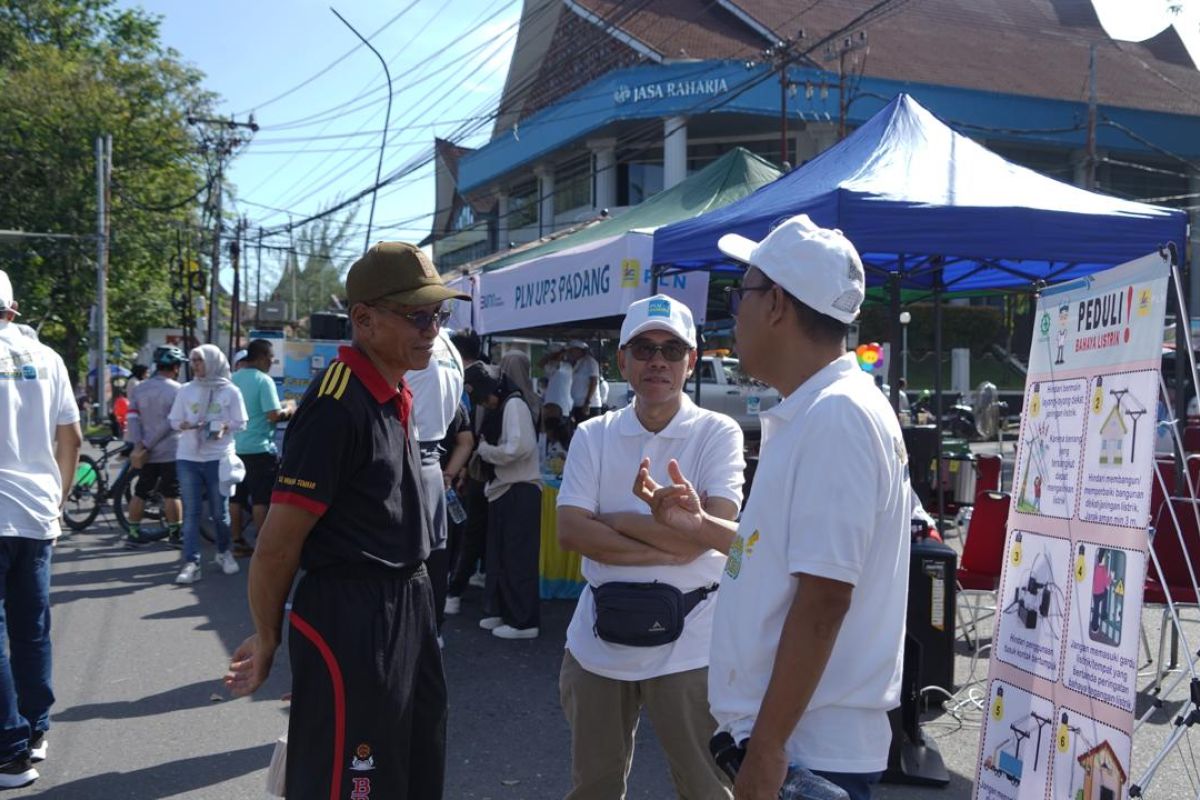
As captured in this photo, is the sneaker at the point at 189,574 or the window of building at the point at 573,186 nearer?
the sneaker at the point at 189,574

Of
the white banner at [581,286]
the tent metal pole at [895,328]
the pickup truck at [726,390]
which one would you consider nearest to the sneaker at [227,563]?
the white banner at [581,286]

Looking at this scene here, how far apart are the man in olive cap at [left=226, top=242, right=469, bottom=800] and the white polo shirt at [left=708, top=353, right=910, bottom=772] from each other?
3.09 ft

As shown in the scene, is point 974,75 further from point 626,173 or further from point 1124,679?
point 1124,679

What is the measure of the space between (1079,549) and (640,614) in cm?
161

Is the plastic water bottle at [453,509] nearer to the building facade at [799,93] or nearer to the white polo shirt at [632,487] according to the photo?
the white polo shirt at [632,487]

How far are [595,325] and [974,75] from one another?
28135mm

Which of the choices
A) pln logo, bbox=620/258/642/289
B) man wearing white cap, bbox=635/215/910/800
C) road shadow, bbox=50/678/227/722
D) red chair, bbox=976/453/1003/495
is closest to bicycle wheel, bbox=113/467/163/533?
road shadow, bbox=50/678/227/722

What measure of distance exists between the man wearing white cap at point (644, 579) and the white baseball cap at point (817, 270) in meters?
1.12

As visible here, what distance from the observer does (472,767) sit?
4738 mm

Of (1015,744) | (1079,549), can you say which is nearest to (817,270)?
(1079,549)

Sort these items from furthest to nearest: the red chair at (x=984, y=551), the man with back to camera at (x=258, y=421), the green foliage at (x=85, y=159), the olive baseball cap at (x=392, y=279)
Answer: the green foliage at (x=85, y=159)
the man with back to camera at (x=258, y=421)
the red chair at (x=984, y=551)
the olive baseball cap at (x=392, y=279)

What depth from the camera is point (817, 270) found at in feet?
6.67

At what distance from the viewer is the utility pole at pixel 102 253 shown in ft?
100

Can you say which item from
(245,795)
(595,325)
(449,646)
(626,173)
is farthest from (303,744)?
(626,173)
